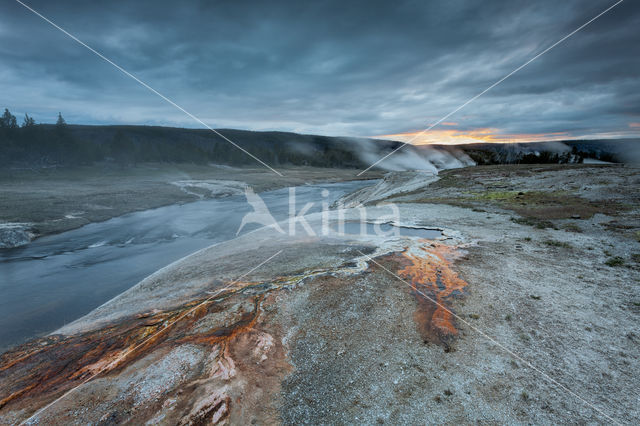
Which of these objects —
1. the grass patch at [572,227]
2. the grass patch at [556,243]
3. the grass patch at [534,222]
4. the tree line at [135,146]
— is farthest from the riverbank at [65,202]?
the grass patch at [572,227]

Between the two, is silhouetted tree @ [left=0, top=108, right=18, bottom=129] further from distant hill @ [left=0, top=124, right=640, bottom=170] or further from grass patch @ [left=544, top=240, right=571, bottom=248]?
grass patch @ [left=544, top=240, right=571, bottom=248]

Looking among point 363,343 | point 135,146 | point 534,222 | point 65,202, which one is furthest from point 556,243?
point 135,146

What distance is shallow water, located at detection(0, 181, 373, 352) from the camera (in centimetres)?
859

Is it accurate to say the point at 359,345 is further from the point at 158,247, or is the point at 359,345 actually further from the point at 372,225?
the point at 158,247

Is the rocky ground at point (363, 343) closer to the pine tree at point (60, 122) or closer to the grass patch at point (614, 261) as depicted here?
the grass patch at point (614, 261)

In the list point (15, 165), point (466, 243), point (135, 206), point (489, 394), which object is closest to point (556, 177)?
point (466, 243)

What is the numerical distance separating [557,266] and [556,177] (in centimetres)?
1804

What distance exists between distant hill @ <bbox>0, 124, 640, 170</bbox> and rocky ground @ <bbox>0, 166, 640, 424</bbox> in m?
50.8

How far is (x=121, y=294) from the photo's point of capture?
9.62 meters

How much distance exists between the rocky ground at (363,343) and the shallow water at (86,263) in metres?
1.51

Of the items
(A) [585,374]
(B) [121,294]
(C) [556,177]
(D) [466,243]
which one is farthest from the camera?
(C) [556,177]

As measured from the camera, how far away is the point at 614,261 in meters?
8.52

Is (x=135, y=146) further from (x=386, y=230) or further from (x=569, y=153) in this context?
(x=569, y=153)

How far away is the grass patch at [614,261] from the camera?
837 centimetres
